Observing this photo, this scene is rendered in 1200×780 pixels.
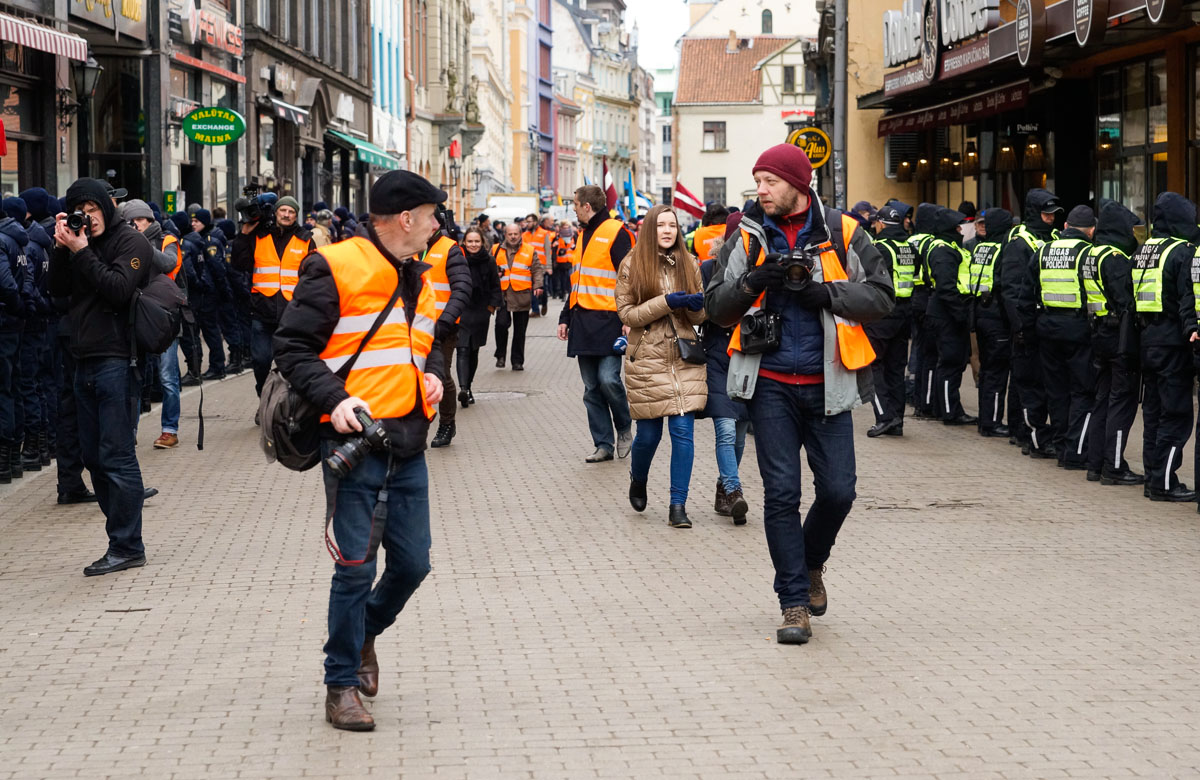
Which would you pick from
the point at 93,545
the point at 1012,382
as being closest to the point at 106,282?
the point at 93,545

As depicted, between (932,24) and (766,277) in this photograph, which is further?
(932,24)

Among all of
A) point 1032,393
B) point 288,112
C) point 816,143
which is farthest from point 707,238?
point 288,112

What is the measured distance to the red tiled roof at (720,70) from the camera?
293ft

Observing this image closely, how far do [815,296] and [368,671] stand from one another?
2.28 metres

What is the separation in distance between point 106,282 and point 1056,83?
1581cm

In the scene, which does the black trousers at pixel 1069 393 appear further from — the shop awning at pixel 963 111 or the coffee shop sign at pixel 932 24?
the coffee shop sign at pixel 932 24

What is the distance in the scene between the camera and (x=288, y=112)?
33.6 metres

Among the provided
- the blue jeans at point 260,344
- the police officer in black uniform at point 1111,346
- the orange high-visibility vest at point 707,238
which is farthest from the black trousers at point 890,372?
the blue jeans at point 260,344

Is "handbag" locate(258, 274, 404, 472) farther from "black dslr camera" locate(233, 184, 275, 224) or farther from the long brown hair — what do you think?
"black dslr camera" locate(233, 184, 275, 224)

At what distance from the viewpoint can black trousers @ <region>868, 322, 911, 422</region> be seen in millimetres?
14273

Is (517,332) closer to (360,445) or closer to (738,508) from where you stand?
(738,508)

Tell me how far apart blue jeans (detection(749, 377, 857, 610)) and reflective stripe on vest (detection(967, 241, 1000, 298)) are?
7.36 m

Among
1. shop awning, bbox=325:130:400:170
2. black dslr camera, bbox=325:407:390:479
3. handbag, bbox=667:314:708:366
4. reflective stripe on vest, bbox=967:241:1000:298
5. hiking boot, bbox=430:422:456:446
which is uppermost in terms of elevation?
shop awning, bbox=325:130:400:170

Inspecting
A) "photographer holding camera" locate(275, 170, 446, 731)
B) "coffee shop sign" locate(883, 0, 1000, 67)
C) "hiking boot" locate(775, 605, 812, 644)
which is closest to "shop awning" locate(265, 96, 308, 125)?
"coffee shop sign" locate(883, 0, 1000, 67)
